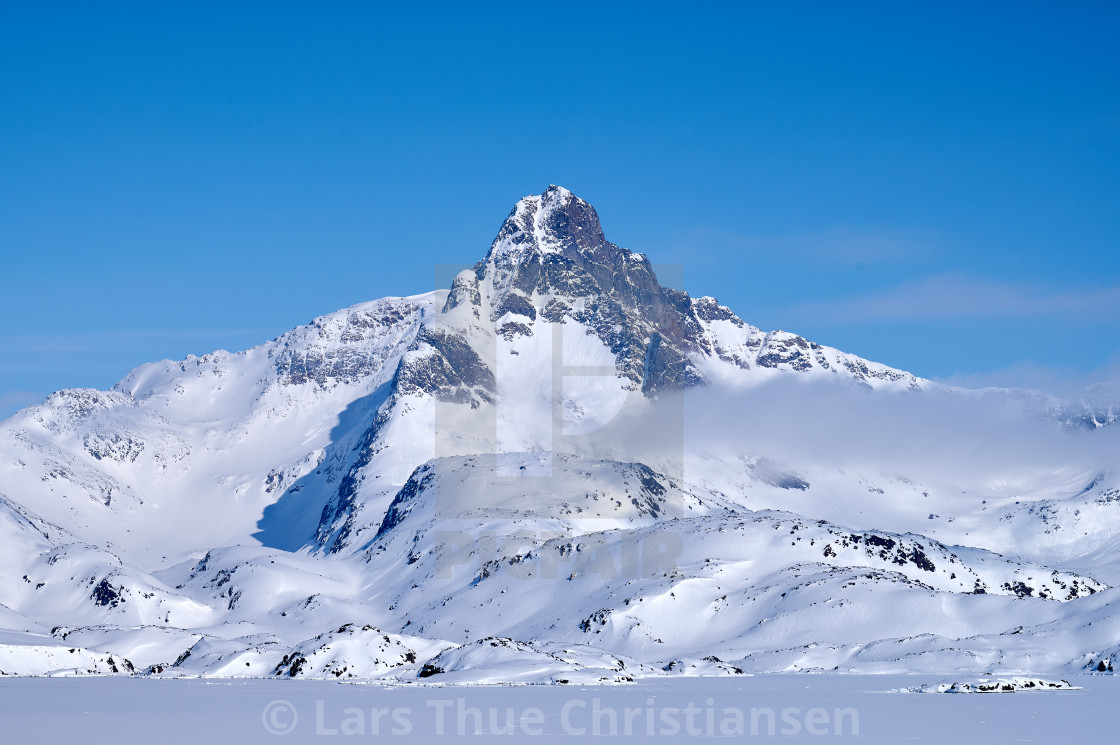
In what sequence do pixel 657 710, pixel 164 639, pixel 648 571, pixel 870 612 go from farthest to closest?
pixel 648 571 → pixel 164 639 → pixel 870 612 → pixel 657 710

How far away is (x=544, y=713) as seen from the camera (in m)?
59.2

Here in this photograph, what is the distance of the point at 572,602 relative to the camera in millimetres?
177375

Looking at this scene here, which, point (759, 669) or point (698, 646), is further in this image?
point (698, 646)

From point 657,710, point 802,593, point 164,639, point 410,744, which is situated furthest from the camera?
point 164,639

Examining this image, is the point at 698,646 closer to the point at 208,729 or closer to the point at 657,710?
the point at 657,710

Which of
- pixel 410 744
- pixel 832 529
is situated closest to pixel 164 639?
pixel 832 529

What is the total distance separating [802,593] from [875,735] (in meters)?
106

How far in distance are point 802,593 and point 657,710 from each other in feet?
313

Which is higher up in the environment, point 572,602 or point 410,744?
point 572,602

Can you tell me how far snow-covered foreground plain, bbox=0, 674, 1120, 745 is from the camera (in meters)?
49.9

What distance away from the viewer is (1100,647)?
4218 inches

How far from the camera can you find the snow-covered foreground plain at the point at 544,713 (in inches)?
1965

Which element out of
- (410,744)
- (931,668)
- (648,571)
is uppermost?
(648,571)

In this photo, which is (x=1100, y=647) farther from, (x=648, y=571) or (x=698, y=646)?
(x=648, y=571)
